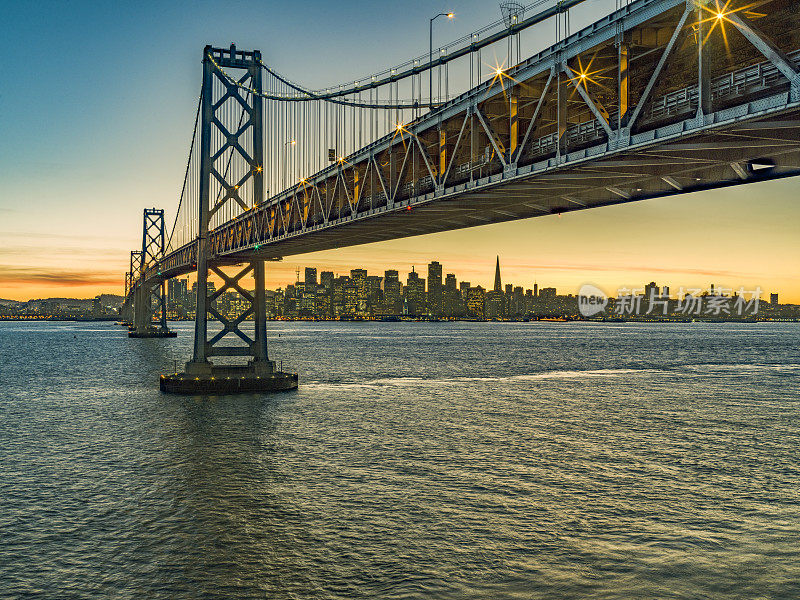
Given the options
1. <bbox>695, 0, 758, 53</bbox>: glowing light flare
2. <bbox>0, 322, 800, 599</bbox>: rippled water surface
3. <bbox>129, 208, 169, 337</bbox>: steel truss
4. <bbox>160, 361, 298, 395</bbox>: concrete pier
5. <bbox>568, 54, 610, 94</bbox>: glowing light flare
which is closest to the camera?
<bbox>695, 0, 758, 53</bbox>: glowing light flare

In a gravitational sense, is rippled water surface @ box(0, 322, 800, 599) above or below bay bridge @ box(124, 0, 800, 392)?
below

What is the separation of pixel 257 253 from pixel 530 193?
22.3 m

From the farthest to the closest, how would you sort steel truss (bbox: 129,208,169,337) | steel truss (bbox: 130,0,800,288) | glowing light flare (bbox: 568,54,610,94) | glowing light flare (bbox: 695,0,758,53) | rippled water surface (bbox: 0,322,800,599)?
steel truss (bbox: 129,208,169,337), glowing light flare (bbox: 568,54,610,94), steel truss (bbox: 130,0,800,288), rippled water surface (bbox: 0,322,800,599), glowing light flare (bbox: 695,0,758,53)

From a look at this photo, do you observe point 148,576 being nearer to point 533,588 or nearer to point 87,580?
point 87,580

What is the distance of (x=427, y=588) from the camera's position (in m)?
13.5

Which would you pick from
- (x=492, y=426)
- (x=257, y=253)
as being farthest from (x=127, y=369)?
(x=492, y=426)

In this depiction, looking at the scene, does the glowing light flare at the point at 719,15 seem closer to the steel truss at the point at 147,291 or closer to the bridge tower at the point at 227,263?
the bridge tower at the point at 227,263

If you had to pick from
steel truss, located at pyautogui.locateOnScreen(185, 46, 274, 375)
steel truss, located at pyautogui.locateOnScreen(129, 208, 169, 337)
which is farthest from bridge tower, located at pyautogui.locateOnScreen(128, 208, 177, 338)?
steel truss, located at pyautogui.locateOnScreen(185, 46, 274, 375)

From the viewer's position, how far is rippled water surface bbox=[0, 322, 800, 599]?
1410 centimetres

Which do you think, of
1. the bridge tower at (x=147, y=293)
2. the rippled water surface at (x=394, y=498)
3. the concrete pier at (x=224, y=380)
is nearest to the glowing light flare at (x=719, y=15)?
the rippled water surface at (x=394, y=498)

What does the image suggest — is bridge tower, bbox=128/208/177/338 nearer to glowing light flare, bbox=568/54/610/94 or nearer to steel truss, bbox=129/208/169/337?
steel truss, bbox=129/208/169/337

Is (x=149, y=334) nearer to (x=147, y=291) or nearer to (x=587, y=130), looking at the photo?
(x=147, y=291)

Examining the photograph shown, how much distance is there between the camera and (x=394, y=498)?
20.2 m

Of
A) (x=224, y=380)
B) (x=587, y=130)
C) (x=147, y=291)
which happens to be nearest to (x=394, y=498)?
(x=587, y=130)
